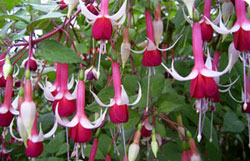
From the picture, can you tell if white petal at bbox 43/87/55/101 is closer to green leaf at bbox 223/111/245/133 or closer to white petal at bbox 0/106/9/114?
white petal at bbox 0/106/9/114

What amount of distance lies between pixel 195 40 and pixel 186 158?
304 mm

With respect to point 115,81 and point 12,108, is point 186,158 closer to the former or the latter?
point 115,81

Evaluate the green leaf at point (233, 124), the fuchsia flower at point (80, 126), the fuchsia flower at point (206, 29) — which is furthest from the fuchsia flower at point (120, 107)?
the green leaf at point (233, 124)

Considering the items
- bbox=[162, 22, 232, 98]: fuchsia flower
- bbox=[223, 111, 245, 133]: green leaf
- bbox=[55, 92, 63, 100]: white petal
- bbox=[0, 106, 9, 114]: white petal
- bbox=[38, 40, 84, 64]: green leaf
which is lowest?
bbox=[223, 111, 245, 133]: green leaf

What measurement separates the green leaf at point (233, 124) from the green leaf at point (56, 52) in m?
0.64

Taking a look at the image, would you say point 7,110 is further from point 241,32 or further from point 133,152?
point 241,32

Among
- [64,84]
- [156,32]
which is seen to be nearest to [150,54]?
[156,32]

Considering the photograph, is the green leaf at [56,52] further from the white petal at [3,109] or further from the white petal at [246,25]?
the white petal at [246,25]

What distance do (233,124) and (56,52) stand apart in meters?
0.71

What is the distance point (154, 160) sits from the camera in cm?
85

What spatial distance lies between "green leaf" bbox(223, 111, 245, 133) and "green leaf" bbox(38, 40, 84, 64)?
25.3 inches

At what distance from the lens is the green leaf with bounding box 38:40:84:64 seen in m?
0.60

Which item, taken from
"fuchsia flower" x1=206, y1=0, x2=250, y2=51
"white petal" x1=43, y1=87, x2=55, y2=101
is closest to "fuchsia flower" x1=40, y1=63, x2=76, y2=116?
"white petal" x1=43, y1=87, x2=55, y2=101

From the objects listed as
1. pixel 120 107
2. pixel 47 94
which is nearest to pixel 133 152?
pixel 120 107
